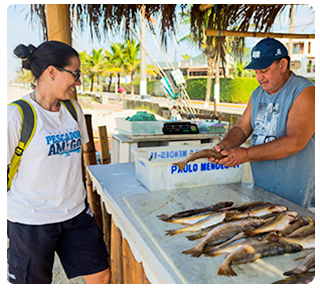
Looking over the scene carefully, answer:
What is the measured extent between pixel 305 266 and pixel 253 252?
178mm

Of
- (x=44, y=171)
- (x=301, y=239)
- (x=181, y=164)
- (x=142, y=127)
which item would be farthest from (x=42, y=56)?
(x=142, y=127)

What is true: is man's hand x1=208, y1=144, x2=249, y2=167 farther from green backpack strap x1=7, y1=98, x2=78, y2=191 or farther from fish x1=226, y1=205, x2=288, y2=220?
green backpack strap x1=7, y1=98, x2=78, y2=191

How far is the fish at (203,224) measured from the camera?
52.4 inches

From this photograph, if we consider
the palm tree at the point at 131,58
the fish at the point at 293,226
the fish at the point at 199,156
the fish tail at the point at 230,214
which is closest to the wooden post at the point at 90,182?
the fish at the point at 199,156

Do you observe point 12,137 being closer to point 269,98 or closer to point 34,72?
point 34,72

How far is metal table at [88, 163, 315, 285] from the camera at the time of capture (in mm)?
1030

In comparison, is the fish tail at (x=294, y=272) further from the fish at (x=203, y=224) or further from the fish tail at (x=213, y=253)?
the fish at (x=203, y=224)

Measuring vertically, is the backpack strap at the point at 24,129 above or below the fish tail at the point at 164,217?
above

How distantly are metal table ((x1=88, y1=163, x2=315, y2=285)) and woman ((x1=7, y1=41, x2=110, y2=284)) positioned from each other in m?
0.34

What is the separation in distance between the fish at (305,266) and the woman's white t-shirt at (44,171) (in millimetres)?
1313

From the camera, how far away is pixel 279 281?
98 centimetres

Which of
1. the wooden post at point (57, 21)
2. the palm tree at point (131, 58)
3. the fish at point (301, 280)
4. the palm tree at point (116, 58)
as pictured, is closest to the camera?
the fish at point (301, 280)

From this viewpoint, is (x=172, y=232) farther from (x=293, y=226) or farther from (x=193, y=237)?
(x=293, y=226)

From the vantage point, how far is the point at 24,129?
160 cm
